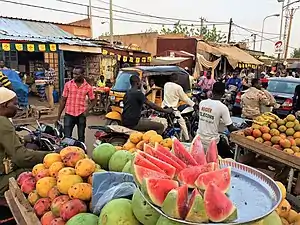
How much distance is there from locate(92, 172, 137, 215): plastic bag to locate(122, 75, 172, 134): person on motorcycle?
3691 millimetres

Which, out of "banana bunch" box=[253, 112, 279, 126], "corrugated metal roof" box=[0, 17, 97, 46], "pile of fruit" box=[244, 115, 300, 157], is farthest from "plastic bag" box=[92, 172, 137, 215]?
"corrugated metal roof" box=[0, 17, 97, 46]

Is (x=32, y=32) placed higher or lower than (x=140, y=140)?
higher

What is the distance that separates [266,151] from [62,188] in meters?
3.14

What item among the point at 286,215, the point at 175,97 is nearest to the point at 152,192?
the point at 286,215

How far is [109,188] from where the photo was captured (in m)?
1.64

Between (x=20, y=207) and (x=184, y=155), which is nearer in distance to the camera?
(x=184, y=155)

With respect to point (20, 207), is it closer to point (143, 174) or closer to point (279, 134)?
point (143, 174)

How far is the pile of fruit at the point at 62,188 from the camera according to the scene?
5.31ft

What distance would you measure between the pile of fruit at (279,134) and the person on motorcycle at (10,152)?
299 centimetres

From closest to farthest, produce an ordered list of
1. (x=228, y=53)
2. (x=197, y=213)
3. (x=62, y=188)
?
(x=197, y=213), (x=62, y=188), (x=228, y=53)

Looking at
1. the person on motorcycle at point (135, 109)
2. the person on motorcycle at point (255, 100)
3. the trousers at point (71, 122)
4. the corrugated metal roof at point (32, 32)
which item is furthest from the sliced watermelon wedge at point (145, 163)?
the corrugated metal roof at point (32, 32)

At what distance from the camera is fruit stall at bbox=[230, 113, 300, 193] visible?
3.90 meters

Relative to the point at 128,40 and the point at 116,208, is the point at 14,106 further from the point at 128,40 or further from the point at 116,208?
the point at 128,40

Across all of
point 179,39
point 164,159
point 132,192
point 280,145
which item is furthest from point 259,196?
point 179,39
